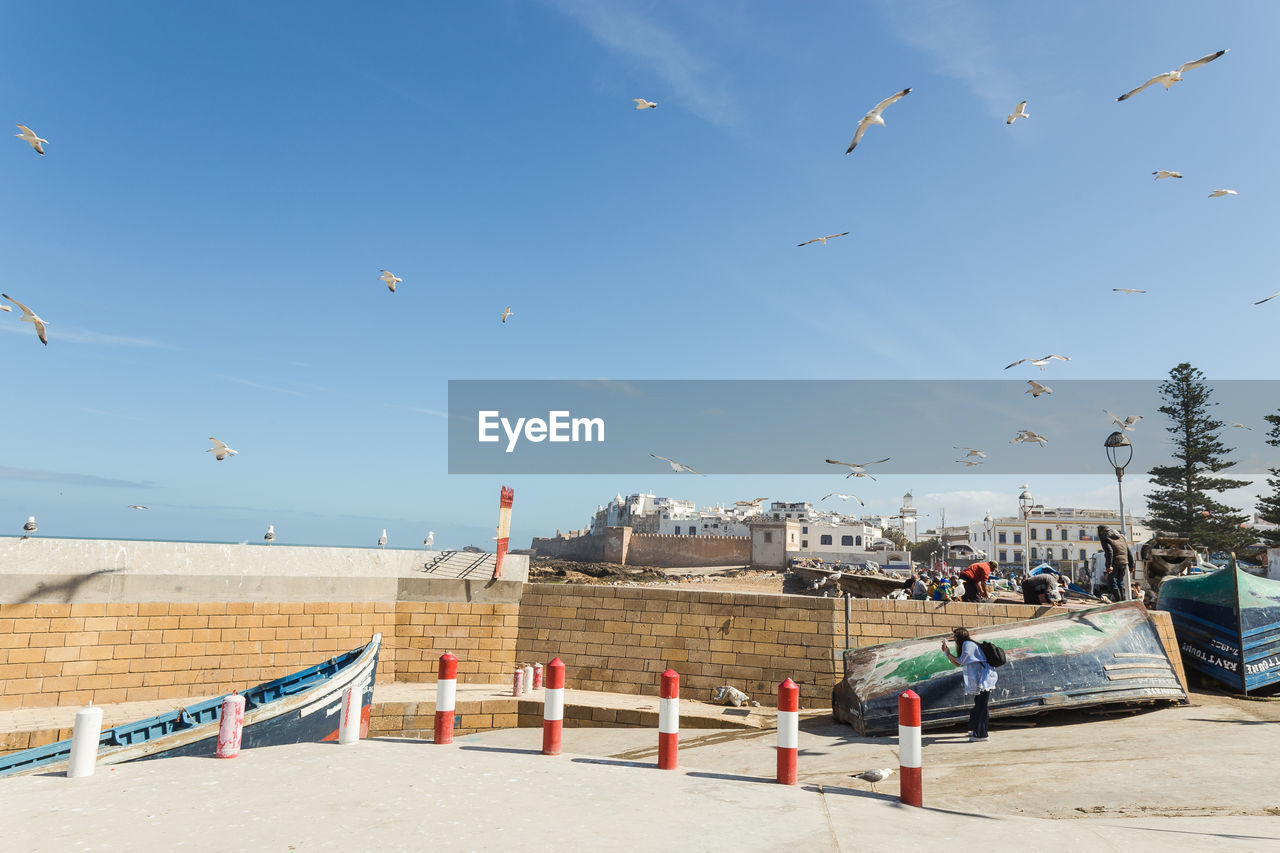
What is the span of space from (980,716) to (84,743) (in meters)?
9.11

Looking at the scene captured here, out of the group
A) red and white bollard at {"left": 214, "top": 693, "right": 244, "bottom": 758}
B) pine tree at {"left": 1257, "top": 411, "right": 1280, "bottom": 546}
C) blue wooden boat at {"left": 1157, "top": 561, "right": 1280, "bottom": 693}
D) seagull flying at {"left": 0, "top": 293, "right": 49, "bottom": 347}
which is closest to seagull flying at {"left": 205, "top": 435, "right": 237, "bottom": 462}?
seagull flying at {"left": 0, "top": 293, "right": 49, "bottom": 347}

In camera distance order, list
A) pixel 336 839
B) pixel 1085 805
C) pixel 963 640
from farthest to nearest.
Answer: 1. pixel 963 640
2. pixel 1085 805
3. pixel 336 839

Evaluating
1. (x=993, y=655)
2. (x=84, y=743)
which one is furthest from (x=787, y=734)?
(x=84, y=743)

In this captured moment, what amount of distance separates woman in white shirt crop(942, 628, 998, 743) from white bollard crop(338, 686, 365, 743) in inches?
263

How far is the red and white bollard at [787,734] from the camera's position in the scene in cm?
559

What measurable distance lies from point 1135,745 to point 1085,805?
9.53 feet

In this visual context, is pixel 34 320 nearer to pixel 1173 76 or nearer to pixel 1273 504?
pixel 1173 76

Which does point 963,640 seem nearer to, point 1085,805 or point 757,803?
point 1085,805

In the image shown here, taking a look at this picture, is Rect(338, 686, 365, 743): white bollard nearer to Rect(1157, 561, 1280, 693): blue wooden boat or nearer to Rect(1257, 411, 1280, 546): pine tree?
A: Rect(1157, 561, 1280, 693): blue wooden boat

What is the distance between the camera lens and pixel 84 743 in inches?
213

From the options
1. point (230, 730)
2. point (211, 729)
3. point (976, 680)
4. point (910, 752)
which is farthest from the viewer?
point (976, 680)

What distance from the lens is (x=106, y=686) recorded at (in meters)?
12.2

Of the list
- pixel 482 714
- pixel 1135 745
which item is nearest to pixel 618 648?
pixel 482 714

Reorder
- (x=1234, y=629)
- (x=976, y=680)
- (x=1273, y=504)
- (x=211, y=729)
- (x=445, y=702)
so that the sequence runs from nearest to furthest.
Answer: (x=445, y=702) < (x=211, y=729) < (x=976, y=680) < (x=1234, y=629) < (x=1273, y=504)
